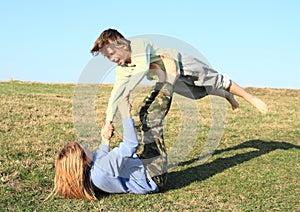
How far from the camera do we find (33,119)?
1053 centimetres

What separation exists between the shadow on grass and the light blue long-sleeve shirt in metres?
0.53

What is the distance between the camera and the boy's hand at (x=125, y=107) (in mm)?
5344

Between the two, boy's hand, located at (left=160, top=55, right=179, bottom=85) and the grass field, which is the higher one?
boy's hand, located at (left=160, top=55, right=179, bottom=85)

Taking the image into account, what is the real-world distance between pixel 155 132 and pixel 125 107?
67 centimetres

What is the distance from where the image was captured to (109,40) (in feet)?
19.3

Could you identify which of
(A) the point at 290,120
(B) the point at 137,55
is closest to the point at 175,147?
(B) the point at 137,55

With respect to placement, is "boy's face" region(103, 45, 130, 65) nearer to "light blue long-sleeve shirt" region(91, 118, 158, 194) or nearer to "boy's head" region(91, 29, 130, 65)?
"boy's head" region(91, 29, 130, 65)

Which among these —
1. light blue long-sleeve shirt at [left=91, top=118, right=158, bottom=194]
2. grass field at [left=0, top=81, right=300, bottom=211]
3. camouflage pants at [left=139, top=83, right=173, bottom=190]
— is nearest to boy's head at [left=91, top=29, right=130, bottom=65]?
camouflage pants at [left=139, top=83, right=173, bottom=190]

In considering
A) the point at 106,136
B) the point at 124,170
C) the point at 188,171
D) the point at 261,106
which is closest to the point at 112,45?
the point at 106,136

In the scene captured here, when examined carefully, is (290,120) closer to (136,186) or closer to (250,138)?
(250,138)

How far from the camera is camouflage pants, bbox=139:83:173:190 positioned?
5589mm

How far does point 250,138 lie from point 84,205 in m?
6.16

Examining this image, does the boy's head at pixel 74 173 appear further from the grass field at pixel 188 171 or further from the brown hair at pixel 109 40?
the brown hair at pixel 109 40

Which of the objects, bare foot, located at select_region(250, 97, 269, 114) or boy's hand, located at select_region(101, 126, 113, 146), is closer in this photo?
boy's hand, located at select_region(101, 126, 113, 146)
